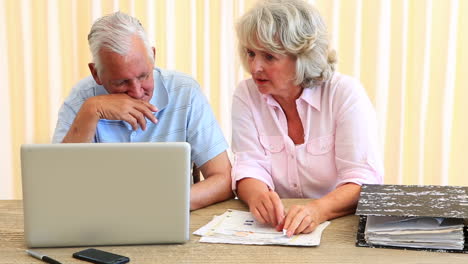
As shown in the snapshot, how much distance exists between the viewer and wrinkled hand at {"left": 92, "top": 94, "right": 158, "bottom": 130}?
5.78 ft

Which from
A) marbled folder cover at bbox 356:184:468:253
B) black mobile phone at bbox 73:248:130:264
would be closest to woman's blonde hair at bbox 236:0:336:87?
marbled folder cover at bbox 356:184:468:253

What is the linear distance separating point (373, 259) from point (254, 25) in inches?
33.1

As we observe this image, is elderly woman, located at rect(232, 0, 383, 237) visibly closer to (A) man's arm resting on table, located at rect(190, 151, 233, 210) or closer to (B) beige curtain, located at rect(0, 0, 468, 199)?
(A) man's arm resting on table, located at rect(190, 151, 233, 210)

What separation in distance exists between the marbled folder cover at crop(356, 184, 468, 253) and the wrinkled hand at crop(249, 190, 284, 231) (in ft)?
0.62

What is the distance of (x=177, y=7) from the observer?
3.12 m

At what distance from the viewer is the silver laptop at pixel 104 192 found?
1238mm

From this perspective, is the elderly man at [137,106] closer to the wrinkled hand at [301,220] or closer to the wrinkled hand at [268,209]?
the wrinkled hand at [268,209]

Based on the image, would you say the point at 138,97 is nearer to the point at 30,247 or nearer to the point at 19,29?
the point at 30,247

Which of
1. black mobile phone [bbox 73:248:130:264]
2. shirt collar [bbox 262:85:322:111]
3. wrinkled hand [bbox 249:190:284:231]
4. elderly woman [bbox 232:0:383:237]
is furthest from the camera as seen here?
shirt collar [bbox 262:85:322:111]

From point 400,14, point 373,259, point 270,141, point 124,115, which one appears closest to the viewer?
point 373,259

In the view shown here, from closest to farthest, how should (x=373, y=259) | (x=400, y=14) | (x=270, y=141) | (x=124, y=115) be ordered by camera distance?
(x=373, y=259), (x=124, y=115), (x=270, y=141), (x=400, y=14)

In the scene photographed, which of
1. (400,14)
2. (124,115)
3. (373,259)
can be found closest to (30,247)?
(124,115)

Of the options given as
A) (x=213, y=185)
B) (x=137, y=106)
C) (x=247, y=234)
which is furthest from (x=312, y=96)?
(x=247, y=234)

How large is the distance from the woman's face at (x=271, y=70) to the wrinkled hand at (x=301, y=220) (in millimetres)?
496
